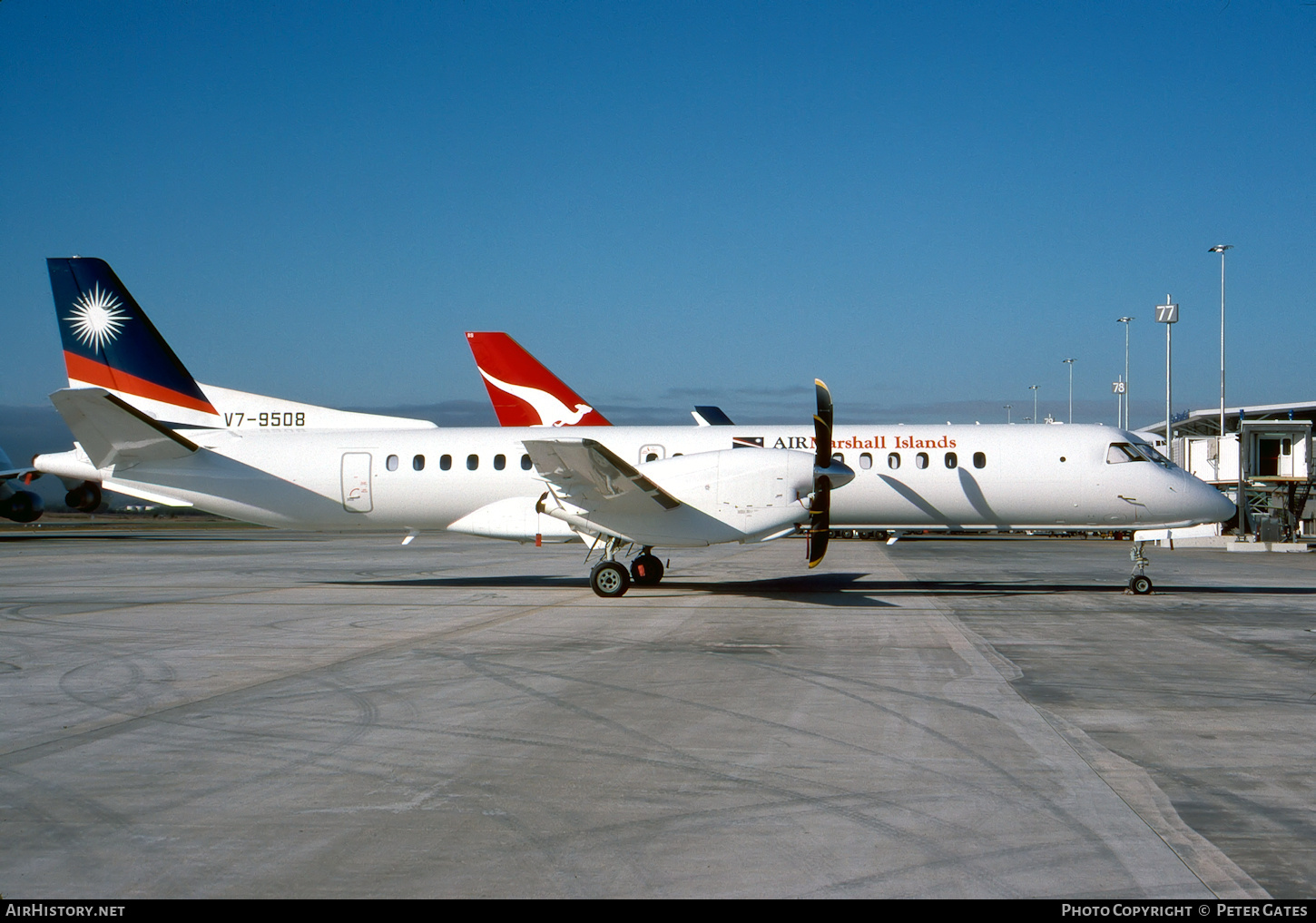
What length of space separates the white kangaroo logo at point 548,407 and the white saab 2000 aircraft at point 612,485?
971 cm

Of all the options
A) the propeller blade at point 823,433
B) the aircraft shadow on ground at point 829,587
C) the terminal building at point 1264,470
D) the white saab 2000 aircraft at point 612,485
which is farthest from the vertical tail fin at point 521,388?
the terminal building at point 1264,470

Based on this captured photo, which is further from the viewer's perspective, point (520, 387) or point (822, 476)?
point (520, 387)

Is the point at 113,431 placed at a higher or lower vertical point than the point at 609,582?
higher

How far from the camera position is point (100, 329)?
20.1 metres

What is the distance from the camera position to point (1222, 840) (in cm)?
482

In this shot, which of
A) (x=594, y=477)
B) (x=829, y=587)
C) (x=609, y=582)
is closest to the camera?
(x=594, y=477)

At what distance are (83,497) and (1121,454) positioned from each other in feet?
138

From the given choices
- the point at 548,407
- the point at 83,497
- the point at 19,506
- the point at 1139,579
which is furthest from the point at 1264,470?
the point at 19,506

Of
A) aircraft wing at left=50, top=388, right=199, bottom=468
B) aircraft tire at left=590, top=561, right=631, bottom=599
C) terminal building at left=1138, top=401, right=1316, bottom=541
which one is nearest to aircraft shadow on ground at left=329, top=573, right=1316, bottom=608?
aircraft tire at left=590, top=561, right=631, bottom=599

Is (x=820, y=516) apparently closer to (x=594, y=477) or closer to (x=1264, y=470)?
Result: (x=594, y=477)

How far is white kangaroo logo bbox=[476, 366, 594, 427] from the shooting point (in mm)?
30062

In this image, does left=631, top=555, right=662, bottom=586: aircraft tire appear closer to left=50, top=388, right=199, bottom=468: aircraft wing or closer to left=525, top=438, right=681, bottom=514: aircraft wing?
left=525, top=438, right=681, bottom=514: aircraft wing

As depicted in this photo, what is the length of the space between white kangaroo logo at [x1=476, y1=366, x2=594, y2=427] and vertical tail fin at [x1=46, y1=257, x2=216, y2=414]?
482 inches
